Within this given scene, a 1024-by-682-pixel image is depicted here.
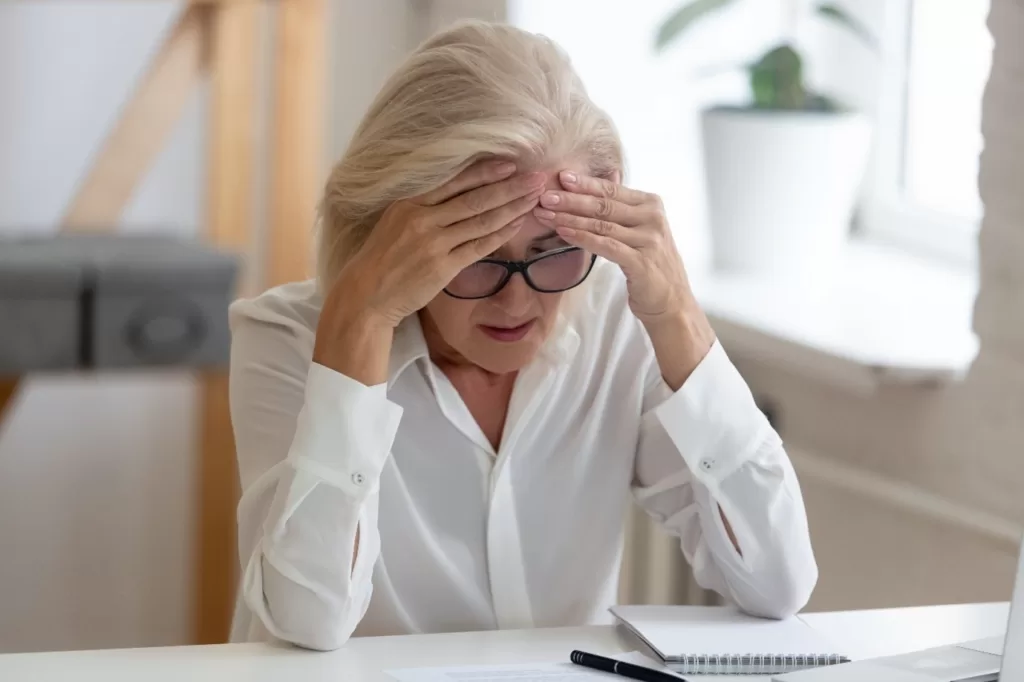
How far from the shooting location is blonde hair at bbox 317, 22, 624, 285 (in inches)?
53.2

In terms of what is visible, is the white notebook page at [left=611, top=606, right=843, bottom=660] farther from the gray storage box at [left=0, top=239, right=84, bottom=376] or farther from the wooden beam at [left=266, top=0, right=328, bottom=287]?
the wooden beam at [left=266, top=0, right=328, bottom=287]

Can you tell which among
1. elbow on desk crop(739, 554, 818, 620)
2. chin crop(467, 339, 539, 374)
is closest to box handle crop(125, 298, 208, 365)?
chin crop(467, 339, 539, 374)

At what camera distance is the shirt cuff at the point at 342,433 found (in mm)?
1310

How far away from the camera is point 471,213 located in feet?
4.40

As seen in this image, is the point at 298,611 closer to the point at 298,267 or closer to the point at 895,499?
the point at 895,499

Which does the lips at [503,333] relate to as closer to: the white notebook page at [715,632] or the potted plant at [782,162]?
the white notebook page at [715,632]

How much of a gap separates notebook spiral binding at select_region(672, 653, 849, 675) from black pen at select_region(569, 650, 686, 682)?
0.05 meters

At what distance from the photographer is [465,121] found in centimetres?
136

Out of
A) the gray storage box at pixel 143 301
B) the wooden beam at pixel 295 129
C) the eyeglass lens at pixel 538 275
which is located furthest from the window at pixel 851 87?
the eyeglass lens at pixel 538 275

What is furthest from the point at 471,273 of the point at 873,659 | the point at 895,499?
the point at 895,499

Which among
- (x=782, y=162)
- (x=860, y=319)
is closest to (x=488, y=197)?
(x=860, y=319)

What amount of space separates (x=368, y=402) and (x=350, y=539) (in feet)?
0.44

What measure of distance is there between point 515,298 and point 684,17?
132cm

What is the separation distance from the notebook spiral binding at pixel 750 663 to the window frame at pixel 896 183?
1405 millimetres
